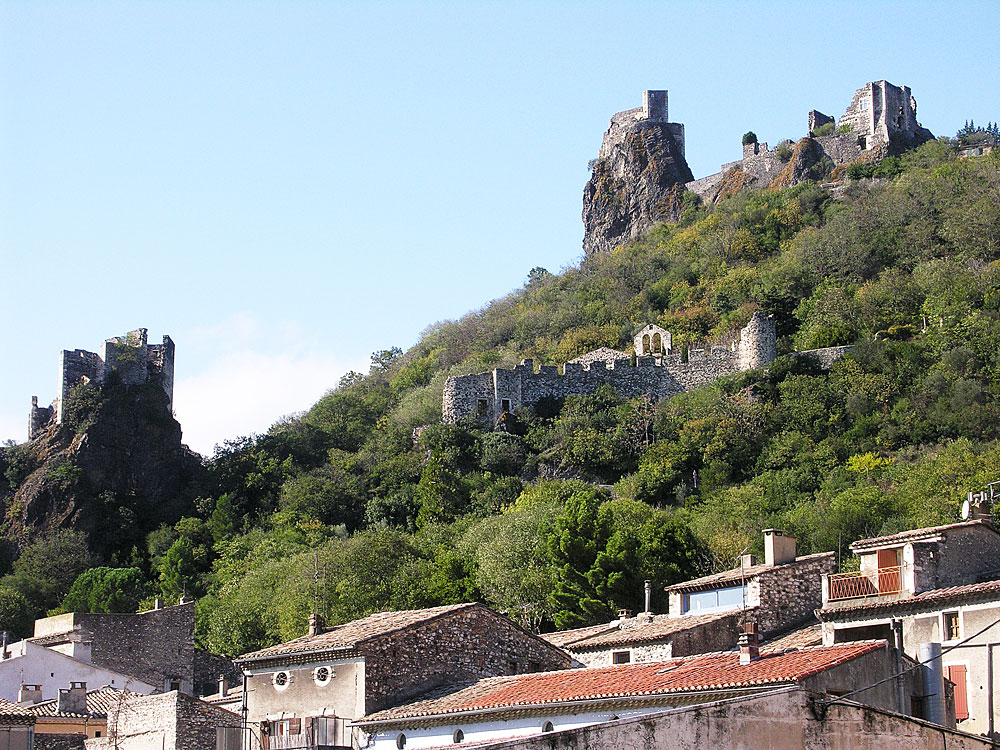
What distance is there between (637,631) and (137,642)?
20418 mm

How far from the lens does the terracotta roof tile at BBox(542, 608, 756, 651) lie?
110 feet

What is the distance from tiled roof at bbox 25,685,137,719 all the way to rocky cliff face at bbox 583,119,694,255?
73858mm

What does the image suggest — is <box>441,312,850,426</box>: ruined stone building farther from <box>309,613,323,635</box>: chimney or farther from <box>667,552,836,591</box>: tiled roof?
<box>309,613,323,635</box>: chimney

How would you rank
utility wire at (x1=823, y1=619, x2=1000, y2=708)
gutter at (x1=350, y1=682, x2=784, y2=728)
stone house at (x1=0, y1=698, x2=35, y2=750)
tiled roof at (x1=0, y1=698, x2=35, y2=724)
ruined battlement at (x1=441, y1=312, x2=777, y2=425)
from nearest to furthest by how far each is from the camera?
utility wire at (x1=823, y1=619, x2=1000, y2=708) → gutter at (x1=350, y1=682, x2=784, y2=728) → stone house at (x1=0, y1=698, x2=35, y2=750) → tiled roof at (x1=0, y1=698, x2=35, y2=724) → ruined battlement at (x1=441, y1=312, x2=777, y2=425)

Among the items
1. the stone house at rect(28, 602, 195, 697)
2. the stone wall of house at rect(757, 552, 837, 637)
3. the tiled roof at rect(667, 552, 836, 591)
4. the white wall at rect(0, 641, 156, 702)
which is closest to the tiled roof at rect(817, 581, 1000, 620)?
the stone wall of house at rect(757, 552, 837, 637)

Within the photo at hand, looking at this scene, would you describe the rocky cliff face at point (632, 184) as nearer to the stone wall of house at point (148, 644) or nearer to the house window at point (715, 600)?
the stone wall of house at point (148, 644)

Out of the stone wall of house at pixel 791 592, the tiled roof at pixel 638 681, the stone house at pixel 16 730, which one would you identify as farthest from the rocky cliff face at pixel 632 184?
the tiled roof at pixel 638 681

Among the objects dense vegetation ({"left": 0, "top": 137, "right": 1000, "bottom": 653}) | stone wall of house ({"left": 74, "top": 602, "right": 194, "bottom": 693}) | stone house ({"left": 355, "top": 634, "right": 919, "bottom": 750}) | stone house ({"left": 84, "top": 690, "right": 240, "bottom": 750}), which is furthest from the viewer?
dense vegetation ({"left": 0, "top": 137, "right": 1000, "bottom": 653})

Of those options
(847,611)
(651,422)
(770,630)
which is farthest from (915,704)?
(651,422)

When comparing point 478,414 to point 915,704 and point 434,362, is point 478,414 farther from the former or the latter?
point 915,704

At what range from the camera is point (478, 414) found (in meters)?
75.6

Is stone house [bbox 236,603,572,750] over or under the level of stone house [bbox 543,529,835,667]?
under

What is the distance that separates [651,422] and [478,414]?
30.3 feet

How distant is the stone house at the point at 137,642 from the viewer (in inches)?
1841
